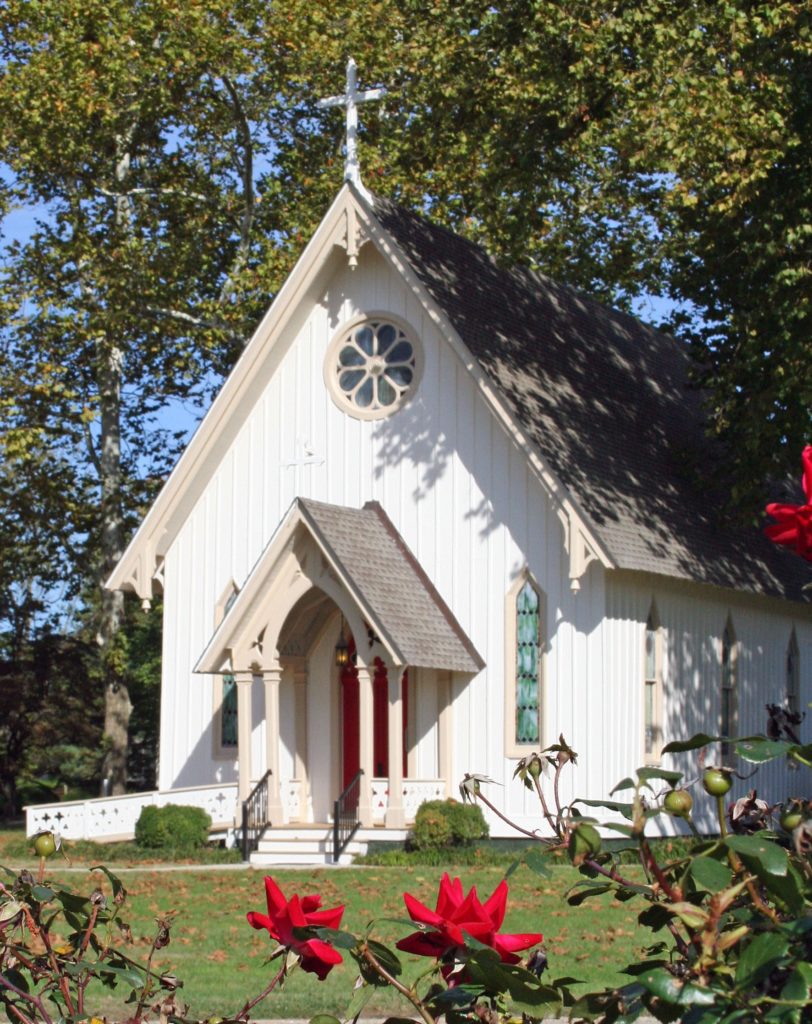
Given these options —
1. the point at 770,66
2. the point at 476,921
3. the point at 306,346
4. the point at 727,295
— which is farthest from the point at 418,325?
the point at 476,921

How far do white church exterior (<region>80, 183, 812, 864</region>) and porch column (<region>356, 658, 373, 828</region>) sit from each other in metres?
0.04

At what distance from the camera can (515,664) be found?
25328mm

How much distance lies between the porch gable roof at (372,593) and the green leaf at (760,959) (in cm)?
2090

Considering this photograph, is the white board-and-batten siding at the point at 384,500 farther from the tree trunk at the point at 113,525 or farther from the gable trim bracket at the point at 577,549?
the tree trunk at the point at 113,525

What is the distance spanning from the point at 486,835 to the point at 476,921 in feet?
69.8

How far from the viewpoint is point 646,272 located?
38.0 metres

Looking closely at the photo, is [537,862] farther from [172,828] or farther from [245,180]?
[245,180]

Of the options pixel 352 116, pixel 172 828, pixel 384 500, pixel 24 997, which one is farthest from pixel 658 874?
pixel 352 116

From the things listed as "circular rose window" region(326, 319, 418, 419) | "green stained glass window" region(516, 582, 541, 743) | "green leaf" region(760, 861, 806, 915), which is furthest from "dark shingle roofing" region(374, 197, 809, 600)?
"green leaf" region(760, 861, 806, 915)

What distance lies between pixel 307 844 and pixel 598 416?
8.64m

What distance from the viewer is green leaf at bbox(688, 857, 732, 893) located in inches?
114

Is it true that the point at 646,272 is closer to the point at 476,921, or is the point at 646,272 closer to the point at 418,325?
the point at 418,325

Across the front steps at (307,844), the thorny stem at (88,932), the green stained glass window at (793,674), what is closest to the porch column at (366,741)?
the front steps at (307,844)

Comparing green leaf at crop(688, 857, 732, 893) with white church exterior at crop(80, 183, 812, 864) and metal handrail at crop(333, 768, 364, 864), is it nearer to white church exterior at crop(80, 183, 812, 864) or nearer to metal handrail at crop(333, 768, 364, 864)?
metal handrail at crop(333, 768, 364, 864)
